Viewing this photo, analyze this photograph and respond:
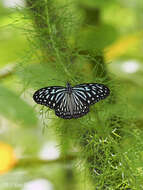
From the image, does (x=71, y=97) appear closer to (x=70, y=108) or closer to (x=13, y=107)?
(x=70, y=108)

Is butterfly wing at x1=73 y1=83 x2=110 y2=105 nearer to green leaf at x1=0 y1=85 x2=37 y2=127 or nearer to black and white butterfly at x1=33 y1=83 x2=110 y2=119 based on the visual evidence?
black and white butterfly at x1=33 y1=83 x2=110 y2=119

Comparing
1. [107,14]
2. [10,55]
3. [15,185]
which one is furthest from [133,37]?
[15,185]

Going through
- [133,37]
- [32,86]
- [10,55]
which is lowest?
[32,86]

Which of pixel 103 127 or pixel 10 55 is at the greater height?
pixel 10 55

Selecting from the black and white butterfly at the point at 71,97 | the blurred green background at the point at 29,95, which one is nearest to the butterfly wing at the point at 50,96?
the black and white butterfly at the point at 71,97

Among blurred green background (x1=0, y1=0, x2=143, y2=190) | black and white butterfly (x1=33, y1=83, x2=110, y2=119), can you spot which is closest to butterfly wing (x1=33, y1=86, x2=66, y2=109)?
black and white butterfly (x1=33, y1=83, x2=110, y2=119)

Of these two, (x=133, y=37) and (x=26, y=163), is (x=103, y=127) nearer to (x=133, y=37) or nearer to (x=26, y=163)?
(x=26, y=163)

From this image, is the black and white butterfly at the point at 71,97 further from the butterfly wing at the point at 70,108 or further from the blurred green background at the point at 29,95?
the blurred green background at the point at 29,95

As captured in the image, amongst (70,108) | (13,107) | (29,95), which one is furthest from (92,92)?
(29,95)
